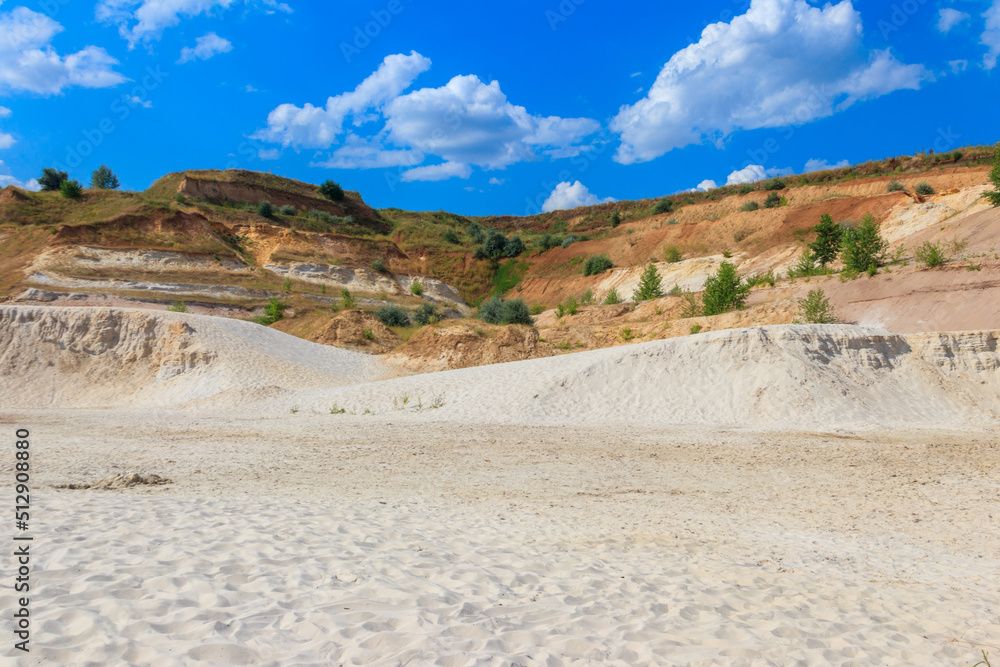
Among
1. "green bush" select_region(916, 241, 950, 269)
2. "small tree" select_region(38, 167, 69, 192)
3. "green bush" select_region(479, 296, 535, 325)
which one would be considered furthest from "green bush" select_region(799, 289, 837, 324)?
"small tree" select_region(38, 167, 69, 192)

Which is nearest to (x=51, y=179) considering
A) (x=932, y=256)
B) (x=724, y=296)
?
(x=724, y=296)

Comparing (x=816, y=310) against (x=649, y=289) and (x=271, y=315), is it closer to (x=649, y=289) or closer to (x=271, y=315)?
(x=649, y=289)

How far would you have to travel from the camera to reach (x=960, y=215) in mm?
27328

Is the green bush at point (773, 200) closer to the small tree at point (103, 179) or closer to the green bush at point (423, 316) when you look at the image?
the green bush at point (423, 316)

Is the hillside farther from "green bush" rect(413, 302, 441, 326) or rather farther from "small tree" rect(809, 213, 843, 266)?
"small tree" rect(809, 213, 843, 266)

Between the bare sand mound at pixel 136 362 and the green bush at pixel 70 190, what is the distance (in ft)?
90.5

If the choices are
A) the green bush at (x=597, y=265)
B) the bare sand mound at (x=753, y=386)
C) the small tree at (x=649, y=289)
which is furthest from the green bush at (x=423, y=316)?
the bare sand mound at (x=753, y=386)

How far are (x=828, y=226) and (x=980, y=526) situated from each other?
26605mm

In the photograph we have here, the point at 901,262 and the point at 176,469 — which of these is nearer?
the point at 176,469

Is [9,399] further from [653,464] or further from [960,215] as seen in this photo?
[960,215]

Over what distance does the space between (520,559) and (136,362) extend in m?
22.7

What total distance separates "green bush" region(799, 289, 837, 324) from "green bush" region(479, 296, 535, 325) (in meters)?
14.5

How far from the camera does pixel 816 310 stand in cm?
2164

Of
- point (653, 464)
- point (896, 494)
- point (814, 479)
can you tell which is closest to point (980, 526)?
point (896, 494)
